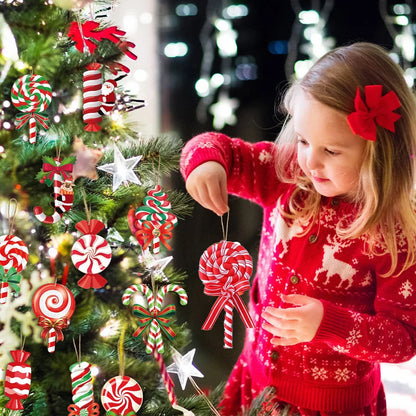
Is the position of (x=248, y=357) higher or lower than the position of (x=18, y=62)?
lower

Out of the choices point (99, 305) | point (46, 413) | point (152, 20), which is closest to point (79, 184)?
point (99, 305)

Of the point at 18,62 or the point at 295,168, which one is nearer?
the point at 18,62

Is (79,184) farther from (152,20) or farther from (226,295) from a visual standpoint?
(152,20)

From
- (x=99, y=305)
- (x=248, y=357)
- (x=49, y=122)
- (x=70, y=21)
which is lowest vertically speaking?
(x=248, y=357)

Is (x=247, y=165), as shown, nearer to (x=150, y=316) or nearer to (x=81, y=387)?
(x=150, y=316)

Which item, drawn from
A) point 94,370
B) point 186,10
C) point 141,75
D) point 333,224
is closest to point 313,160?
point 333,224

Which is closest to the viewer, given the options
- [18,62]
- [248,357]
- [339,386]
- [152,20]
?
[18,62]

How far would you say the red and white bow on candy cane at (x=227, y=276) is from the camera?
0.87 m

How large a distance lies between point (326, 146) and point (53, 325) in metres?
0.47

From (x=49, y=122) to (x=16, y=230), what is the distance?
0.55 feet

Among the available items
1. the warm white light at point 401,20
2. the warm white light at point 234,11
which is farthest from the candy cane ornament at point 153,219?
the warm white light at point 401,20

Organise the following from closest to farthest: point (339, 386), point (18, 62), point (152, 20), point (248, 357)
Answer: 1. point (18, 62)
2. point (339, 386)
3. point (248, 357)
4. point (152, 20)

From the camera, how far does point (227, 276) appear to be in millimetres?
865

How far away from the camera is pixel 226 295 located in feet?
2.85
